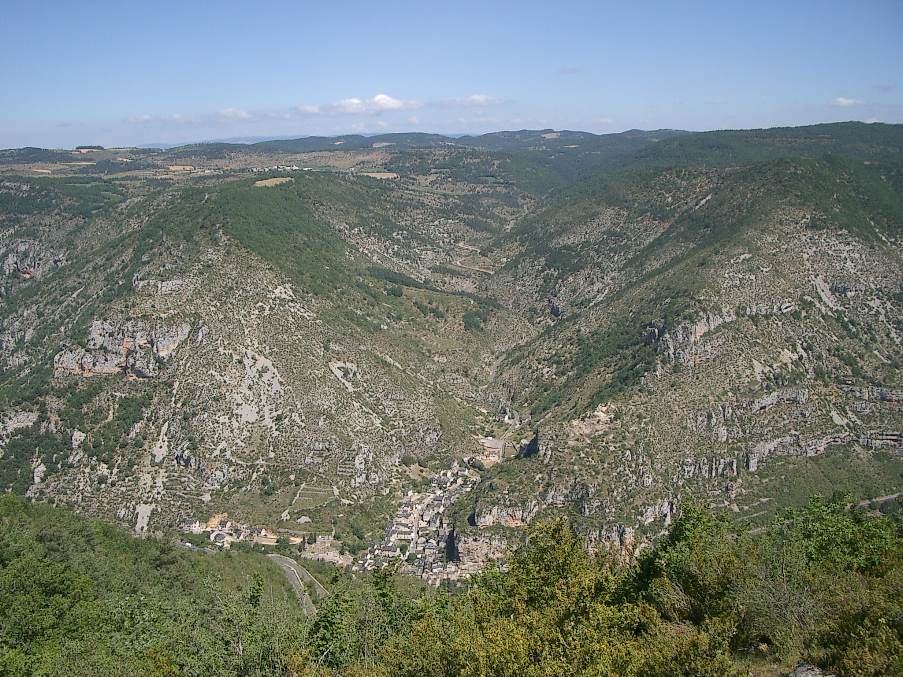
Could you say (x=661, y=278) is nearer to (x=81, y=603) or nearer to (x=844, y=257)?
(x=844, y=257)

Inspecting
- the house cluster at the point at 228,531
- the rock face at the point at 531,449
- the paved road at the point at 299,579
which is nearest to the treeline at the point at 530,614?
the paved road at the point at 299,579

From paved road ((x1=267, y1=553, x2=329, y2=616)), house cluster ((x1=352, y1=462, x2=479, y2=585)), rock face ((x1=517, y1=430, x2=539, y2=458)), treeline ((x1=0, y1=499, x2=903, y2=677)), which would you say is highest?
treeline ((x1=0, y1=499, x2=903, y2=677))

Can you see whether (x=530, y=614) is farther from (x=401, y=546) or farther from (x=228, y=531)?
(x=228, y=531)

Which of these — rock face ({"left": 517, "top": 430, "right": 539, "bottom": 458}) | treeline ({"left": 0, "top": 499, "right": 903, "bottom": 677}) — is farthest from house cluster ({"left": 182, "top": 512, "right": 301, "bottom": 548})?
rock face ({"left": 517, "top": 430, "right": 539, "bottom": 458})

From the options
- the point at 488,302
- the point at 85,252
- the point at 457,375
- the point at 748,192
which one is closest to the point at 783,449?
the point at 457,375

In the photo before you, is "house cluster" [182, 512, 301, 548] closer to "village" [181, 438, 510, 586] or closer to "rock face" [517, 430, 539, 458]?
"village" [181, 438, 510, 586]

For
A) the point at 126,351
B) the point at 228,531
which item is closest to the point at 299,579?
the point at 228,531

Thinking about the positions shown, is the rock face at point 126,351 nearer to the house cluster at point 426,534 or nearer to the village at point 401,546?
the village at point 401,546
